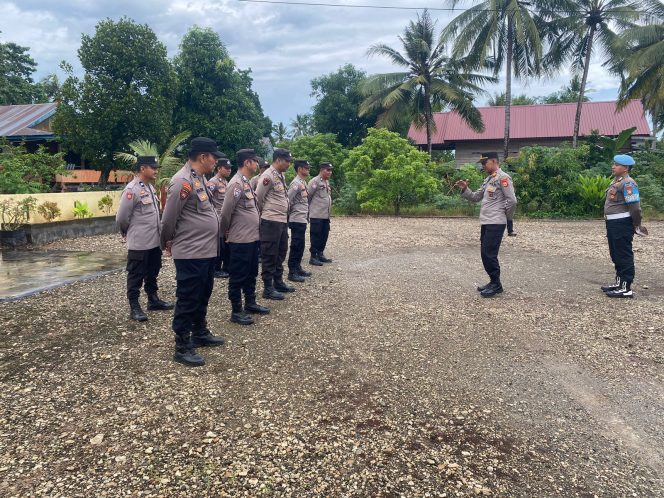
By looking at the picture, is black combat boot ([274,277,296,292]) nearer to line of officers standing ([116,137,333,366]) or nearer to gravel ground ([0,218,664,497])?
line of officers standing ([116,137,333,366])

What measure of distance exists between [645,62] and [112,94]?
20.3m

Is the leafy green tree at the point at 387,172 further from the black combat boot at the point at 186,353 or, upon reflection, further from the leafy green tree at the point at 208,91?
the black combat boot at the point at 186,353

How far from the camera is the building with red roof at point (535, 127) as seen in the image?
25359mm

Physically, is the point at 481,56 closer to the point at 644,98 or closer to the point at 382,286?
the point at 644,98

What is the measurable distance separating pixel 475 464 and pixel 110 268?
6449 millimetres

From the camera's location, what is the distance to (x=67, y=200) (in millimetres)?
11367

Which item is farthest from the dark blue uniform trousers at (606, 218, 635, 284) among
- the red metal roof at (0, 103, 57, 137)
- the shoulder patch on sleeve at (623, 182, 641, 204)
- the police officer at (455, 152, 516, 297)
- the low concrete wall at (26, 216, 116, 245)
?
the red metal roof at (0, 103, 57, 137)

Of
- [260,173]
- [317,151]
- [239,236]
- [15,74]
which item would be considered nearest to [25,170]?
[260,173]

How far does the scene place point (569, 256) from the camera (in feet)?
28.2

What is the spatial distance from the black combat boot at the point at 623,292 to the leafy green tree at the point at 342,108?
71.8ft

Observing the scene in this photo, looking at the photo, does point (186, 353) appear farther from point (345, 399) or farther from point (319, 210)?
point (319, 210)

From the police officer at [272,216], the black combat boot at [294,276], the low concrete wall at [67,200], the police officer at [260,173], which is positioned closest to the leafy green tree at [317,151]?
the low concrete wall at [67,200]

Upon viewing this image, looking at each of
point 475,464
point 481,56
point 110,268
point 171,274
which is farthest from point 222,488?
point 481,56

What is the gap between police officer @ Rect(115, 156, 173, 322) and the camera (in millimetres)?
4875
